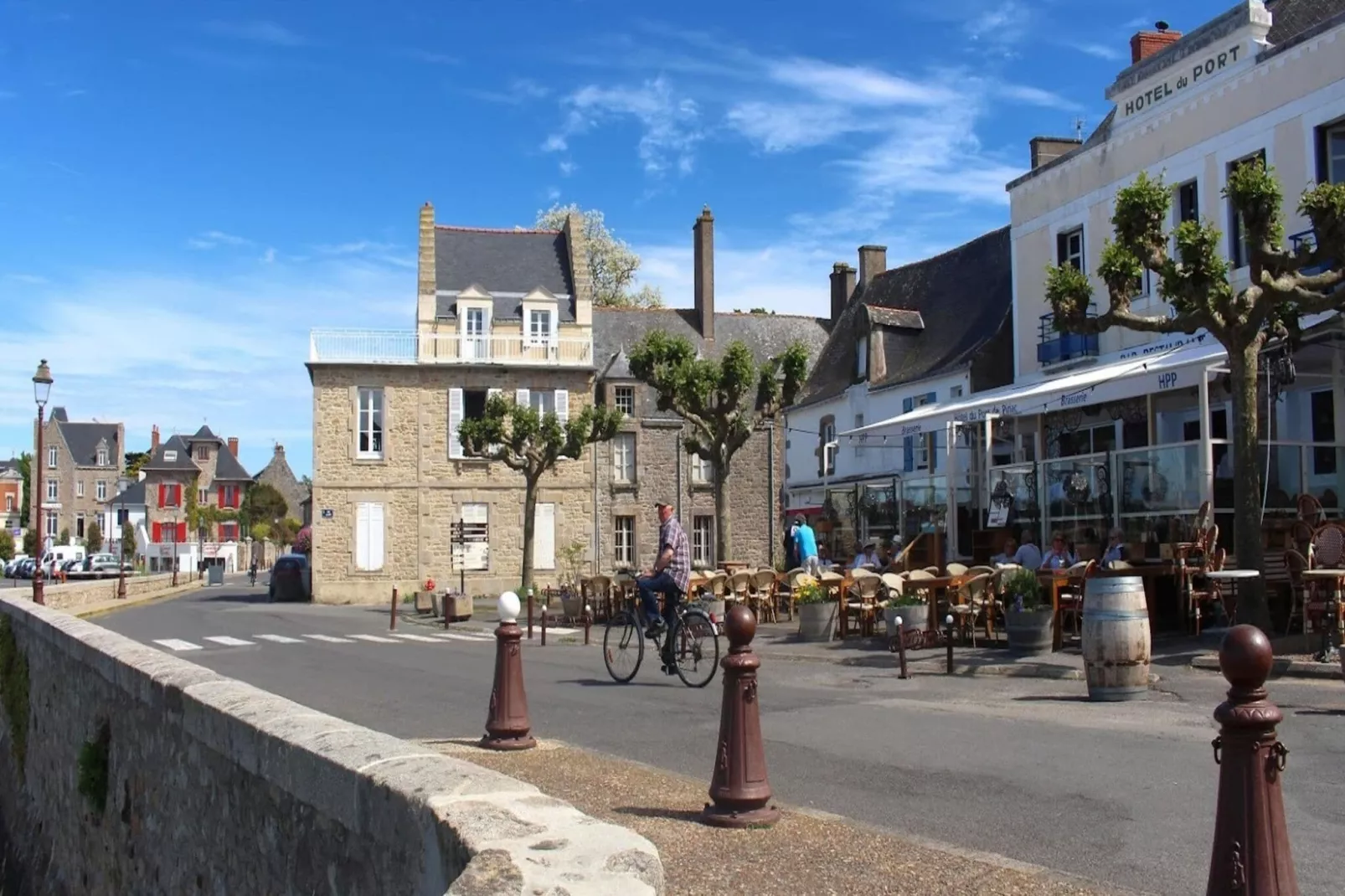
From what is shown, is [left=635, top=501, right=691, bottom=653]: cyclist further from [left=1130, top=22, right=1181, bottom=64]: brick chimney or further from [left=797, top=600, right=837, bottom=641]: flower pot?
[left=1130, top=22, right=1181, bottom=64]: brick chimney

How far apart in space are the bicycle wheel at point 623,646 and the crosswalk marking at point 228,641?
871cm

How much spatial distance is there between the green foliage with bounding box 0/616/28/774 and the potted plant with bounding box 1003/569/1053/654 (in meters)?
10.7

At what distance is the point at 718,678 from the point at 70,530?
99.9 meters

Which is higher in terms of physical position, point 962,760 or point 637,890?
point 637,890

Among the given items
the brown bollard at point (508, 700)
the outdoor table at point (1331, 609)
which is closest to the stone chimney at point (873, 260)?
the outdoor table at point (1331, 609)

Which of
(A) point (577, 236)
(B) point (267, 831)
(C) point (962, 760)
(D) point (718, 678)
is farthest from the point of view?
(A) point (577, 236)

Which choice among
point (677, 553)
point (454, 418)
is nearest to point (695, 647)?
point (677, 553)

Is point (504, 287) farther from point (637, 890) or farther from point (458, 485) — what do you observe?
point (637, 890)

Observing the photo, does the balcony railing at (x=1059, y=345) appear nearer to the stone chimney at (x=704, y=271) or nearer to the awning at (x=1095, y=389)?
the awning at (x=1095, y=389)

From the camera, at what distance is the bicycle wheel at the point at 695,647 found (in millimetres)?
11781

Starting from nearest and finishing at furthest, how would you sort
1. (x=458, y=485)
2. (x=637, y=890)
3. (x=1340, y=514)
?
(x=637, y=890), (x=1340, y=514), (x=458, y=485)

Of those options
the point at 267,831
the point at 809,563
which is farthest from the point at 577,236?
the point at 267,831

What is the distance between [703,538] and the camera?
42.3 meters

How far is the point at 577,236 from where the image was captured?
42438 millimetres
